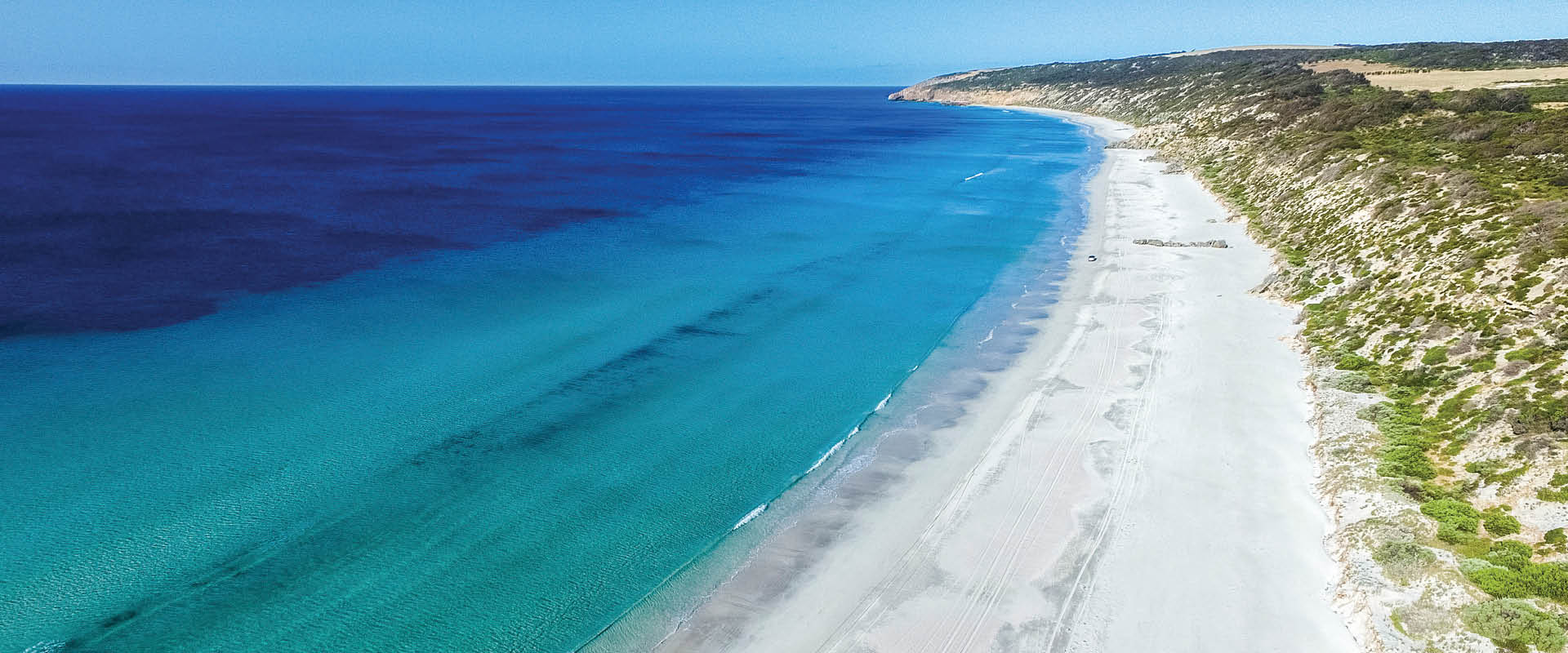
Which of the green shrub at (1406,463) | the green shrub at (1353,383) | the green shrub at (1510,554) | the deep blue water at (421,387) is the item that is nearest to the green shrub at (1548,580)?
the green shrub at (1510,554)

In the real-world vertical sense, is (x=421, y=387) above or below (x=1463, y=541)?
above

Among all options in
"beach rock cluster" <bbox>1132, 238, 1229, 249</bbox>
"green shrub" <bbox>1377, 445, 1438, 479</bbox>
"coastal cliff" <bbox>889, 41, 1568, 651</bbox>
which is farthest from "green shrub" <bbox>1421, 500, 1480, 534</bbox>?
"beach rock cluster" <bbox>1132, 238, 1229, 249</bbox>

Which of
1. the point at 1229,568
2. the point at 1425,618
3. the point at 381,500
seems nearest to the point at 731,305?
the point at 381,500

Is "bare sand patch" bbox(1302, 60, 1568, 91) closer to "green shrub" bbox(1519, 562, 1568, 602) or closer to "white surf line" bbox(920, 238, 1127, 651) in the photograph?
"white surf line" bbox(920, 238, 1127, 651)

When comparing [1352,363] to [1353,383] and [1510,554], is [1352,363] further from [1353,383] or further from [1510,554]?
[1510,554]

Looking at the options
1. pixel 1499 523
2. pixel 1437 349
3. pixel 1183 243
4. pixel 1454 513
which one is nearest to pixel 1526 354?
pixel 1437 349

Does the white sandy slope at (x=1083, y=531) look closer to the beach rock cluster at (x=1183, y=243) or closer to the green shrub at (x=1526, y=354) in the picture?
the green shrub at (x=1526, y=354)
